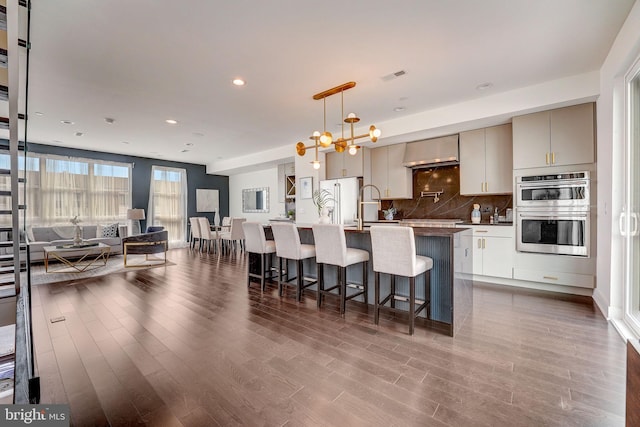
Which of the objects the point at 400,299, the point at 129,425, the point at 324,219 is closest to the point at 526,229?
the point at 400,299

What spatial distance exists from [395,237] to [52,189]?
8064 millimetres

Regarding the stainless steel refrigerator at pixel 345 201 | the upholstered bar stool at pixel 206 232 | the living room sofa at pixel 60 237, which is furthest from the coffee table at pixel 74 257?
the stainless steel refrigerator at pixel 345 201

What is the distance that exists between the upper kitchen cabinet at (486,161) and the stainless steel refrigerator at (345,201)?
1961 millimetres

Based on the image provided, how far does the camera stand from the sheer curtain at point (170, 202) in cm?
834

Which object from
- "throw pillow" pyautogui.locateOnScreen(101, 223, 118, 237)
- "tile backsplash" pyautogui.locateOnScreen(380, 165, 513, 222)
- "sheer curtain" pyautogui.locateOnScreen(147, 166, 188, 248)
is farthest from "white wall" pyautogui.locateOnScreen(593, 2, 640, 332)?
"sheer curtain" pyautogui.locateOnScreen(147, 166, 188, 248)

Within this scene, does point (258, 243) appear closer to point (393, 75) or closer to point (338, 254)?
Answer: point (338, 254)

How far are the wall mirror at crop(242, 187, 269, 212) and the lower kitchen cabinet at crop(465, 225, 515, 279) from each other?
20.2ft

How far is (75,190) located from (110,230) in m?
1.29

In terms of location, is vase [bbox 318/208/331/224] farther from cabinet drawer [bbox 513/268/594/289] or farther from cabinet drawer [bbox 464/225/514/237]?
cabinet drawer [bbox 513/268/594/289]

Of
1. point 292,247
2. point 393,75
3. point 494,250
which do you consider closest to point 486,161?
point 494,250

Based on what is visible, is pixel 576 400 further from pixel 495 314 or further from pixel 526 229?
pixel 526 229

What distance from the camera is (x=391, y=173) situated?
18.1 ft

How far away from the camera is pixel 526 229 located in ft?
12.9

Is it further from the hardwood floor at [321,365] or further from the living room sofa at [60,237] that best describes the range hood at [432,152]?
the living room sofa at [60,237]
